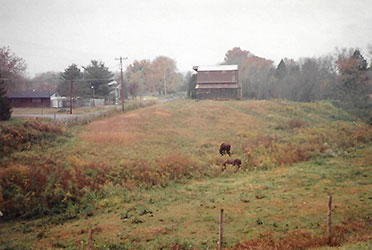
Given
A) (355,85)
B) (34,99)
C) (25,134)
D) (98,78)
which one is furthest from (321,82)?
(25,134)

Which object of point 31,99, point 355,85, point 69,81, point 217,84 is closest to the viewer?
point 31,99

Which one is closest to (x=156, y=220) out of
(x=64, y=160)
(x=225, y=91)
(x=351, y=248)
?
(x=351, y=248)

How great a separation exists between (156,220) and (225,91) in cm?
4684

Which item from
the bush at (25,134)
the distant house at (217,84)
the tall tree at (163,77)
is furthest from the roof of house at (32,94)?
the tall tree at (163,77)

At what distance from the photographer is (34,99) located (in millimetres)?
42938

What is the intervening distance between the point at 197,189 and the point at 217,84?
43.1 meters

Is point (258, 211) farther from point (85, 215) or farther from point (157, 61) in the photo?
point (157, 61)

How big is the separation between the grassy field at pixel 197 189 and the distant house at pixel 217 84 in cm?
2564

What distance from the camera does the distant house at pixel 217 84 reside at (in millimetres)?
57094

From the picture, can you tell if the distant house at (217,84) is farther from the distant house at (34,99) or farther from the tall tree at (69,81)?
the distant house at (34,99)

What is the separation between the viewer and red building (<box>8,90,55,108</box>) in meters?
40.1

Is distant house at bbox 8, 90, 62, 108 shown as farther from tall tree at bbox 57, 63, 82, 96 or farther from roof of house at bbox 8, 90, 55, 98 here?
tall tree at bbox 57, 63, 82, 96

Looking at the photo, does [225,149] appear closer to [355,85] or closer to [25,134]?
[25,134]

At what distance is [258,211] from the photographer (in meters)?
12.4
